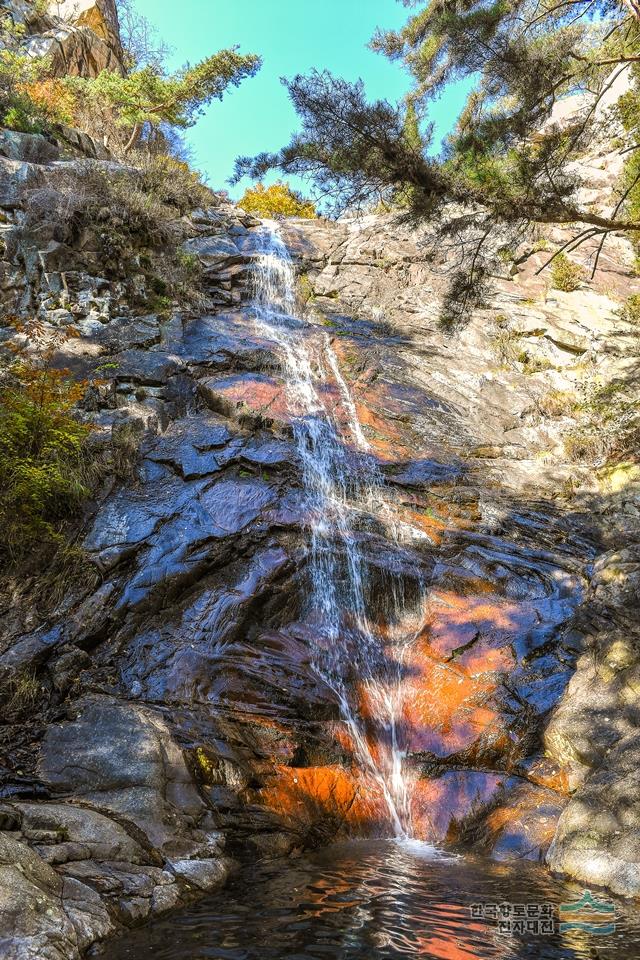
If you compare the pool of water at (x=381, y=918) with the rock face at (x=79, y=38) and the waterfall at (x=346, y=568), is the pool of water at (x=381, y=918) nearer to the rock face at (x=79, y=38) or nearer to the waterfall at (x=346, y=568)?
the waterfall at (x=346, y=568)

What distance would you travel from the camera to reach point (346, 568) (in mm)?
7477

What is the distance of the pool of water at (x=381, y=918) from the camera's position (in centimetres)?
298

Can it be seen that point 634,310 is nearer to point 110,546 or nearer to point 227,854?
point 110,546

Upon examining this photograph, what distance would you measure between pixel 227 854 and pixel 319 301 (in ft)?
42.6

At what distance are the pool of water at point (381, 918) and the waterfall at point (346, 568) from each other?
4.47ft

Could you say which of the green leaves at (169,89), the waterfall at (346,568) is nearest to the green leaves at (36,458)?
the waterfall at (346,568)

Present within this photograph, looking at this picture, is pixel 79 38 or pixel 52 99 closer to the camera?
pixel 52 99

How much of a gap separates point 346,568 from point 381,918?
14.2 feet

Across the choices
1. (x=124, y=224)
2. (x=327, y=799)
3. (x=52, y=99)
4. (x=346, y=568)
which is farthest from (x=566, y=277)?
(x=52, y=99)

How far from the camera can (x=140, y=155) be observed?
51.6ft

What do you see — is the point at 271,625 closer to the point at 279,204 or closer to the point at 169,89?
the point at 169,89

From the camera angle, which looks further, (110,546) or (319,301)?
(319,301)

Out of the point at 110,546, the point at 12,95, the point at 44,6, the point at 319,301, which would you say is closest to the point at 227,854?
the point at 110,546

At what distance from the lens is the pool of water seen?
298 cm
